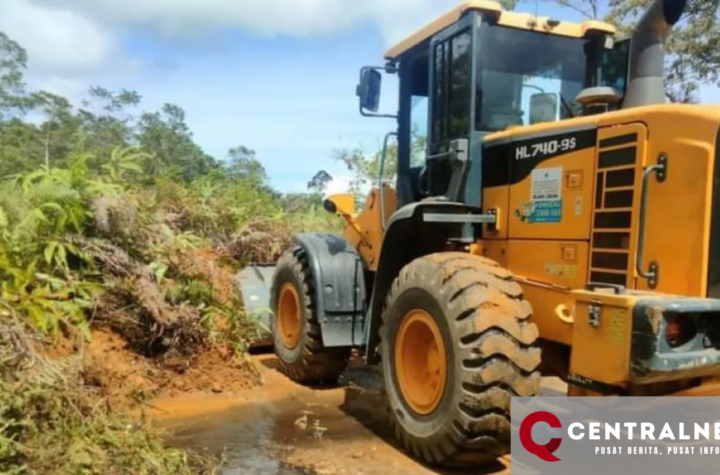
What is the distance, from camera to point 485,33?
14.5 feet

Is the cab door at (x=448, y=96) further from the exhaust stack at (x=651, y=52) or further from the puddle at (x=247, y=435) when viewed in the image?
the puddle at (x=247, y=435)

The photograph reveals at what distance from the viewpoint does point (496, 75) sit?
14.7 feet

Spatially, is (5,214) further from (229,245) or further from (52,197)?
(229,245)

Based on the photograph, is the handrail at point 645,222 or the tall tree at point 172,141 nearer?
the handrail at point 645,222

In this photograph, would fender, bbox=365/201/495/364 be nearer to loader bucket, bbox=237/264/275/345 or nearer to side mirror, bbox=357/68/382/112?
side mirror, bbox=357/68/382/112

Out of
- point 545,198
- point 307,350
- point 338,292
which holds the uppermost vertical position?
point 545,198

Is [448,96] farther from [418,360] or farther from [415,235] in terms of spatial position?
[418,360]

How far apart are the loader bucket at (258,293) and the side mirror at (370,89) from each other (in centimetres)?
242

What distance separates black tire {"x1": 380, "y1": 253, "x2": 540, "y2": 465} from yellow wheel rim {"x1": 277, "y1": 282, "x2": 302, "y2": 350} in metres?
2.71

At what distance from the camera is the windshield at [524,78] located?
175 inches

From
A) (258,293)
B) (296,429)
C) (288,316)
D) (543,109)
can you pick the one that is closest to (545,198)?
(543,109)

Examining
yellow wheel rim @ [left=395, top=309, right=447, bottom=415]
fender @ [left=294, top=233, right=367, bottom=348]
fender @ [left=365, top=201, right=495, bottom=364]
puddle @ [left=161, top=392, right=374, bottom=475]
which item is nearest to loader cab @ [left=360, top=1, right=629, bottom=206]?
fender @ [left=365, top=201, right=495, bottom=364]

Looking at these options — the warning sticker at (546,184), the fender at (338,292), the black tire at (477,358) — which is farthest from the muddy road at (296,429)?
the warning sticker at (546,184)

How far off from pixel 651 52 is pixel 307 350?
379 centimetres
